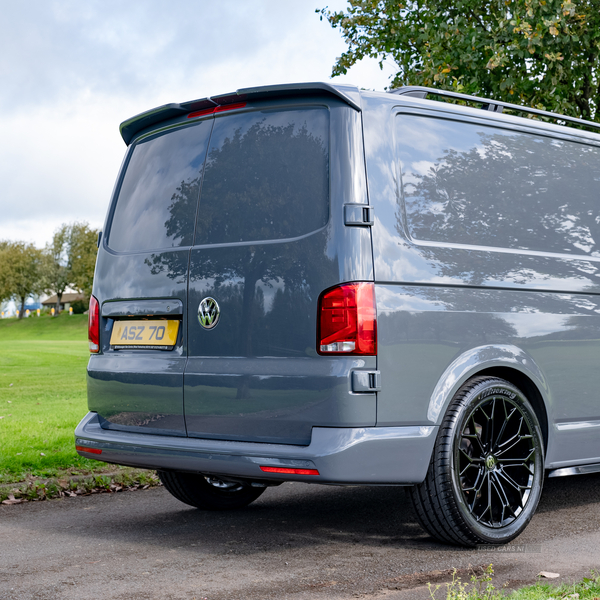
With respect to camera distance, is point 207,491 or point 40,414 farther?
point 40,414

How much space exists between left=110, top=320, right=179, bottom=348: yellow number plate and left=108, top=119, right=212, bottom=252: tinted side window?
44 cm

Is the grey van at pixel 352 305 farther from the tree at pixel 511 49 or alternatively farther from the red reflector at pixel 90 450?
the tree at pixel 511 49

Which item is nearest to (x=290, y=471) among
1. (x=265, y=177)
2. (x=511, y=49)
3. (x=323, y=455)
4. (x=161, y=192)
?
(x=323, y=455)

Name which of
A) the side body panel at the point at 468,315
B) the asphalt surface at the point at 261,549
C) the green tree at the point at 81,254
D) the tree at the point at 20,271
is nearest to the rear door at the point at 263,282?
the side body panel at the point at 468,315

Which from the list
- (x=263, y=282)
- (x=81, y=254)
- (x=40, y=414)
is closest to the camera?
(x=263, y=282)

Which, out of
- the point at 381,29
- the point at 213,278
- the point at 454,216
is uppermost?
the point at 381,29

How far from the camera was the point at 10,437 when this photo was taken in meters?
8.17

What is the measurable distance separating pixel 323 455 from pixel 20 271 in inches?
3589

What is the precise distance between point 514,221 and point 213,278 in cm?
173

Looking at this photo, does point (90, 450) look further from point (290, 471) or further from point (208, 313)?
point (290, 471)

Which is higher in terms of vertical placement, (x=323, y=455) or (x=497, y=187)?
(x=497, y=187)

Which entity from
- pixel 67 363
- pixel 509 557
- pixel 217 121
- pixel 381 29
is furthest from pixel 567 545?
pixel 67 363

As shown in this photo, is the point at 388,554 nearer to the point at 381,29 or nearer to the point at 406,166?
the point at 406,166

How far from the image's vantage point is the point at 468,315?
4.29 m
